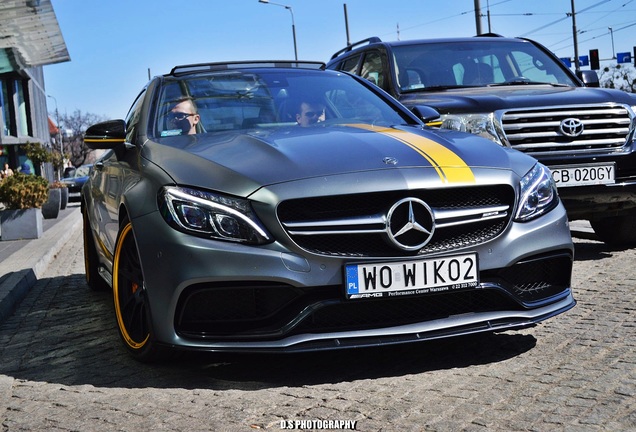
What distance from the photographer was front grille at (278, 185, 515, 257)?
411cm

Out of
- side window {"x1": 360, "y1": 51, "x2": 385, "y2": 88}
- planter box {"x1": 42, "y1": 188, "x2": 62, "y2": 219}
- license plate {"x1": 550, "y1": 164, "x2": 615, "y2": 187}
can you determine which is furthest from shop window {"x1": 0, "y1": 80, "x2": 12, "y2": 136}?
license plate {"x1": 550, "y1": 164, "x2": 615, "y2": 187}

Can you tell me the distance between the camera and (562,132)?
305 inches

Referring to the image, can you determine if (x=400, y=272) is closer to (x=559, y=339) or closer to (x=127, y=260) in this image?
(x=559, y=339)

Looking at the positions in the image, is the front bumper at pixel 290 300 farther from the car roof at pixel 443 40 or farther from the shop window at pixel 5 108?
the shop window at pixel 5 108

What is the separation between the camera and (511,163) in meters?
4.60

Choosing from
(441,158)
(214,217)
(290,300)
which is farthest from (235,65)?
(290,300)

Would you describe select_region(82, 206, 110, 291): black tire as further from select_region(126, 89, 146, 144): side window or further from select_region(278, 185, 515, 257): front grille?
select_region(278, 185, 515, 257): front grille

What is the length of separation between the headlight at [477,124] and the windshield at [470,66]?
3.70 ft

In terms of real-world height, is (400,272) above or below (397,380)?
above

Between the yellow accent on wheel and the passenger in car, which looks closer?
the yellow accent on wheel

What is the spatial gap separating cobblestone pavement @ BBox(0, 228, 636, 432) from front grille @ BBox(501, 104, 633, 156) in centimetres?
227

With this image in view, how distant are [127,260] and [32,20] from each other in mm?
24262

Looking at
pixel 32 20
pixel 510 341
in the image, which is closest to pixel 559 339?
pixel 510 341

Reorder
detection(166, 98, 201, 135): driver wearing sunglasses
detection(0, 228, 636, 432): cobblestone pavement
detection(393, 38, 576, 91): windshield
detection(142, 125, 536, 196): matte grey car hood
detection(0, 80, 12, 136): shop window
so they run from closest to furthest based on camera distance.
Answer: detection(0, 228, 636, 432): cobblestone pavement, detection(142, 125, 536, 196): matte grey car hood, detection(166, 98, 201, 135): driver wearing sunglasses, detection(393, 38, 576, 91): windshield, detection(0, 80, 12, 136): shop window
